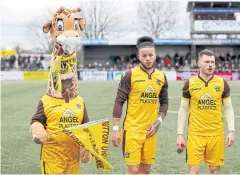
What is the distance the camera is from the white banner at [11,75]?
38688 millimetres

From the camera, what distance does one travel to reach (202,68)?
5.68m

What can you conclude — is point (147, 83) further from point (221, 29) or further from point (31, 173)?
point (221, 29)

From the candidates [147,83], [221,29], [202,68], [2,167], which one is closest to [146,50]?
[147,83]

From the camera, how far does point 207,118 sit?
5.64 metres

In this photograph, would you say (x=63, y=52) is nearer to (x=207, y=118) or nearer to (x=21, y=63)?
(x=207, y=118)

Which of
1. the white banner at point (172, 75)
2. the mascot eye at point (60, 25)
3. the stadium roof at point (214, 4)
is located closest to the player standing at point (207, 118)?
the mascot eye at point (60, 25)

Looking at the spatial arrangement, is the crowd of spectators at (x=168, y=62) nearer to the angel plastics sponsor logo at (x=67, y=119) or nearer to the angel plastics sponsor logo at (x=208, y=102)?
the angel plastics sponsor logo at (x=208, y=102)

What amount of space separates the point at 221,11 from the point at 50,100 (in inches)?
1918

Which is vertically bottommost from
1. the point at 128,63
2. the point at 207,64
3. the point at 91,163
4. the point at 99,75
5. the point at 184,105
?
the point at 91,163

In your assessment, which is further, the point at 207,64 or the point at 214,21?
the point at 214,21

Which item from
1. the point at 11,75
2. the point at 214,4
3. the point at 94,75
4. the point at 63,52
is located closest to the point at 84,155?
the point at 63,52

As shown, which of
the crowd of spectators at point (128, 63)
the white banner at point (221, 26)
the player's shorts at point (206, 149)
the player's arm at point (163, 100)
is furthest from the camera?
the white banner at point (221, 26)

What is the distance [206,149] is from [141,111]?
986 millimetres

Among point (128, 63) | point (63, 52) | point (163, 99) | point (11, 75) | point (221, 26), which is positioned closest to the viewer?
point (63, 52)
